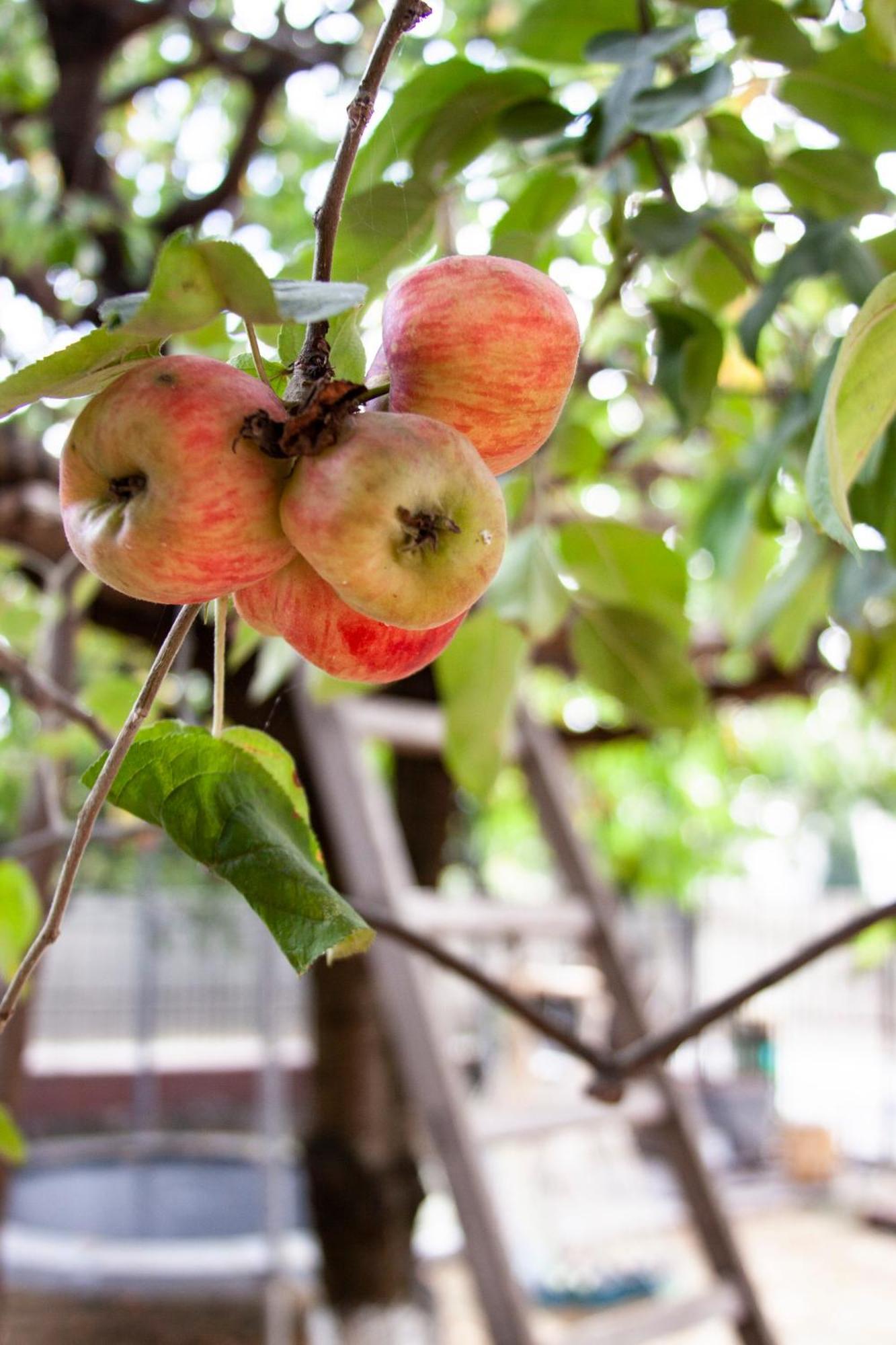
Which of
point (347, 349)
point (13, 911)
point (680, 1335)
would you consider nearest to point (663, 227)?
point (347, 349)

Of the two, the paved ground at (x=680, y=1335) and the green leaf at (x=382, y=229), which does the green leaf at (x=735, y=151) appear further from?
the paved ground at (x=680, y=1335)

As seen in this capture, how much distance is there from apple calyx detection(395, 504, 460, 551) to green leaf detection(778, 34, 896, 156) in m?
0.47

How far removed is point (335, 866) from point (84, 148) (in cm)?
160

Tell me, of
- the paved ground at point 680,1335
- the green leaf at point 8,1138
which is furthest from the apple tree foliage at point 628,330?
the paved ground at point 680,1335

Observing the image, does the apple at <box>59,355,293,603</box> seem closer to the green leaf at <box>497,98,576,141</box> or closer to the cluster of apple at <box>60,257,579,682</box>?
the cluster of apple at <box>60,257,579,682</box>

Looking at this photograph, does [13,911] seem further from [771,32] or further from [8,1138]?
[771,32]

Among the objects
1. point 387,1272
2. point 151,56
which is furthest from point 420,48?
point 151,56

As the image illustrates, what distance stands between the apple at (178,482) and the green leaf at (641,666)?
58cm

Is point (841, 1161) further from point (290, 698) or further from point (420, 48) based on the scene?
point (420, 48)

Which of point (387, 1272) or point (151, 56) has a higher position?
point (151, 56)

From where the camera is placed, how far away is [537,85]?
0.66 metres

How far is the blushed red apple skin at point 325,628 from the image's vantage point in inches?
15.0

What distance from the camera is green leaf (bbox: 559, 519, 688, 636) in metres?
0.93

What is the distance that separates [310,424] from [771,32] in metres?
0.44
